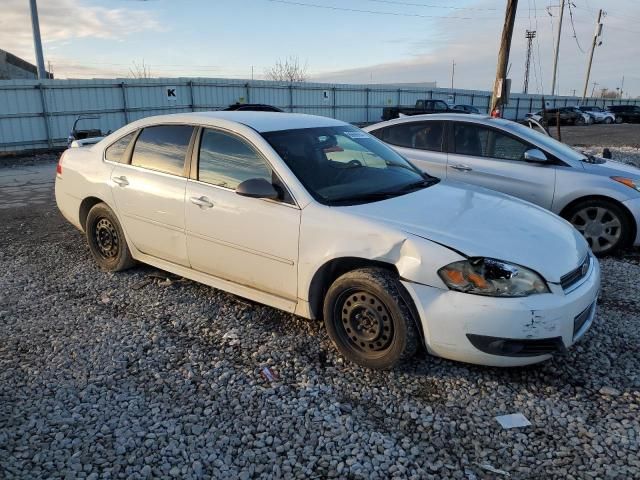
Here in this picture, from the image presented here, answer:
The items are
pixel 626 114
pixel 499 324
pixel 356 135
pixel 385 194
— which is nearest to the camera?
pixel 499 324

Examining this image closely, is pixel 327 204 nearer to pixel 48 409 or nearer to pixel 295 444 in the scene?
pixel 295 444

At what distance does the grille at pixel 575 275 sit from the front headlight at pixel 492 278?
18 centimetres

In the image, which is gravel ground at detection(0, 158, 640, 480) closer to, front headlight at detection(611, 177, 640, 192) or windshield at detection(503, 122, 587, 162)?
front headlight at detection(611, 177, 640, 192)

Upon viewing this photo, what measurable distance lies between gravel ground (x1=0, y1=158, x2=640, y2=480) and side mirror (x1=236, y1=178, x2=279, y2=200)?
1.07 m

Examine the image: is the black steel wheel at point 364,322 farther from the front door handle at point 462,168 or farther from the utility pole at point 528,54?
the utility pole at point 528,54

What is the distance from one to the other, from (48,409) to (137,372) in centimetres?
56

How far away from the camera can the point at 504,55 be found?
14539mm

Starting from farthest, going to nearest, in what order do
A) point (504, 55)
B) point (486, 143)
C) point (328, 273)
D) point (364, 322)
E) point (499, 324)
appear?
1. point (504, 55)
2. point (486, 143)
3. point (328, 273)
4. point (364, 322)
5. point (499, 324)

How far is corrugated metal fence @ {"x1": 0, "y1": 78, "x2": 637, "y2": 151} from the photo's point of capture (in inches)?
687

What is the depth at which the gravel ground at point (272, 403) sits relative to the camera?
2582 mm

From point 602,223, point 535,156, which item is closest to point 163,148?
point 535,156

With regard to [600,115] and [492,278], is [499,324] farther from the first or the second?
[600,115]

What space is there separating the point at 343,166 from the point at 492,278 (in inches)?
60.9

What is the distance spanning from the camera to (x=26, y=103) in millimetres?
17562
